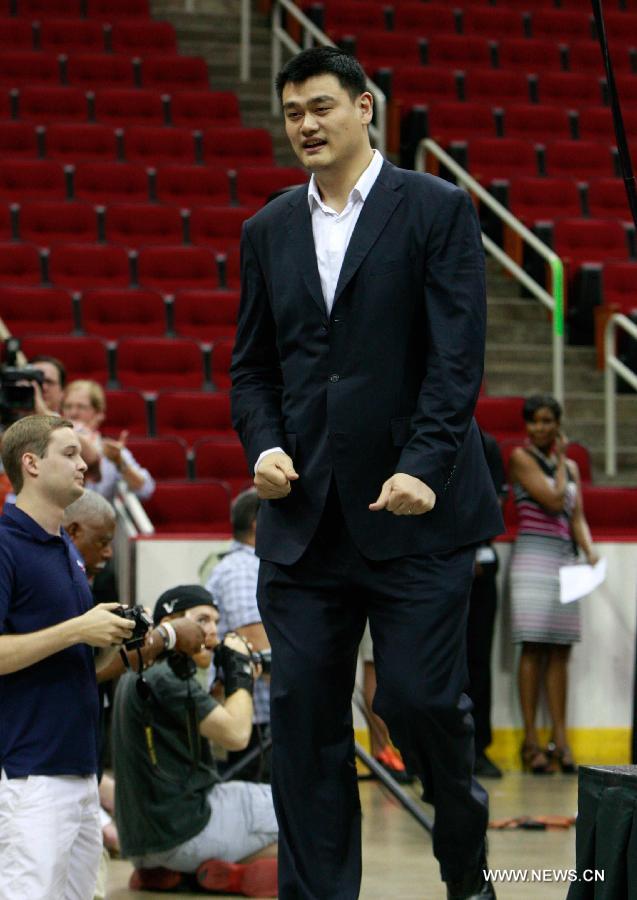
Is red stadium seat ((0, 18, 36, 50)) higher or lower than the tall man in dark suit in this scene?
higher

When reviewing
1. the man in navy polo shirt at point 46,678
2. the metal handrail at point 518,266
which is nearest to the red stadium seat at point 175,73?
the metal handrail at point 518,266

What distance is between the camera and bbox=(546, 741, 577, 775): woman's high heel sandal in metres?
6.45

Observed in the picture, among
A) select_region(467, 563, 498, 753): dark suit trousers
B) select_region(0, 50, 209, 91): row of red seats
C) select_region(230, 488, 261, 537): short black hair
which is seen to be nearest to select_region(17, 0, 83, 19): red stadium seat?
select_region(0, 50, 209, 91): row of red seats

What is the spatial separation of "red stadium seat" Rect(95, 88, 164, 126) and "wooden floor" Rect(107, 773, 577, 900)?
5.83 metres

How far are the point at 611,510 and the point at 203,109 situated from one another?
4778 millimetres

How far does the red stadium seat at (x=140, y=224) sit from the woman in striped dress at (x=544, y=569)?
137 inches

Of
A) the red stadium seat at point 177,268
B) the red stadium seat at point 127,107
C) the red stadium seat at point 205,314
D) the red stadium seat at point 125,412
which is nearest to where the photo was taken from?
the red stadium seat at point 125,412

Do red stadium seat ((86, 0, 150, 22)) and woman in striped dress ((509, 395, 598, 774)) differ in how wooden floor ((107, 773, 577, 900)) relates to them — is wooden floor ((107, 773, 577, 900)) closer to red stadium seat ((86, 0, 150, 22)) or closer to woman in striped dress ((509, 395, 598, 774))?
woman in striped dress ((509, 395, 598, 774))

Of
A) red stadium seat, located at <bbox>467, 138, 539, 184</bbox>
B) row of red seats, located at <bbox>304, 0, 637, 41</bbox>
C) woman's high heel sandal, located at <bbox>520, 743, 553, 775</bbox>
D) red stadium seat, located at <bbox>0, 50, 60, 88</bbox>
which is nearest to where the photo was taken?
woman's high heel sandal, located at <bbox>520, 743, 553, 775</bbox>

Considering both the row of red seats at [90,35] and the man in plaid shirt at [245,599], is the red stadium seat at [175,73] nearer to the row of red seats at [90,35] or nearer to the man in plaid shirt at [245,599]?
the row of red seats at [90,35]

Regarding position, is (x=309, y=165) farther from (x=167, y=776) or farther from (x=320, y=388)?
(x=167, y=776)

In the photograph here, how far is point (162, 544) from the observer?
615 centimetres

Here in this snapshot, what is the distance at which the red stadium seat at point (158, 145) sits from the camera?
10195 mm

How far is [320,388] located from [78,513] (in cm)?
133
